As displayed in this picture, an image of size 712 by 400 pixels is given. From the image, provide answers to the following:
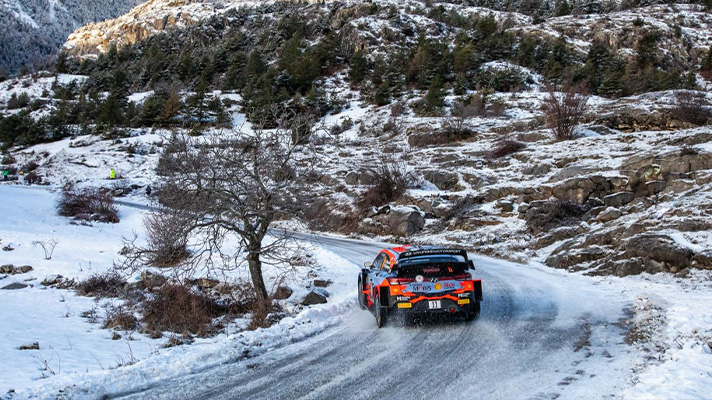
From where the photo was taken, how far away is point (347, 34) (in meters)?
80.8

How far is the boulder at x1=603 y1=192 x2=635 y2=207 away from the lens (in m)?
18.0

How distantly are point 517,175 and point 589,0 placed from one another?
278ft

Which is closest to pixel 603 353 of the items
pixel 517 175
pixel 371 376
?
pixel 371 376

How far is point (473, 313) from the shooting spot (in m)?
8.27

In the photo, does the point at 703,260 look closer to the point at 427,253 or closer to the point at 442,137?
the point at 427,253

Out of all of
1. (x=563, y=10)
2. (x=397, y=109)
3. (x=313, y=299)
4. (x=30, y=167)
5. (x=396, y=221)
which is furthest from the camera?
(x=563, y=10)

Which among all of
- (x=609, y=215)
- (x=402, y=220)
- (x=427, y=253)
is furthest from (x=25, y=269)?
(x=609, y=215)

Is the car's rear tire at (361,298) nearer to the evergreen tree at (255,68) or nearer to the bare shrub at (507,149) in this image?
the bare shrub at (507,149)

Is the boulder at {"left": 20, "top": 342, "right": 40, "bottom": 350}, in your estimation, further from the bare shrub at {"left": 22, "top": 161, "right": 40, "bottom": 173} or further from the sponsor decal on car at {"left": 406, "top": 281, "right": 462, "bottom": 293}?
the bare shrub at {"left": 22, "top": 161, "right": 40, "bottom": 173}

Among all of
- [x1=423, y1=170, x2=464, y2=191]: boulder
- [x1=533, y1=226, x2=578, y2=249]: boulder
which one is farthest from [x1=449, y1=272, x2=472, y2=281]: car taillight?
[x1=423, y1=170, x2=464, y2=191]: boulder

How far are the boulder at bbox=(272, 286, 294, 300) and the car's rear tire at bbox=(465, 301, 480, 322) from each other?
225 inches

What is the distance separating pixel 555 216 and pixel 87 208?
86.4ft

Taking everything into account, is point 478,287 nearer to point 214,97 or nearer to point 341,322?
point 341,322

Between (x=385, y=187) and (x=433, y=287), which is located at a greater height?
(x=385, y=187)
